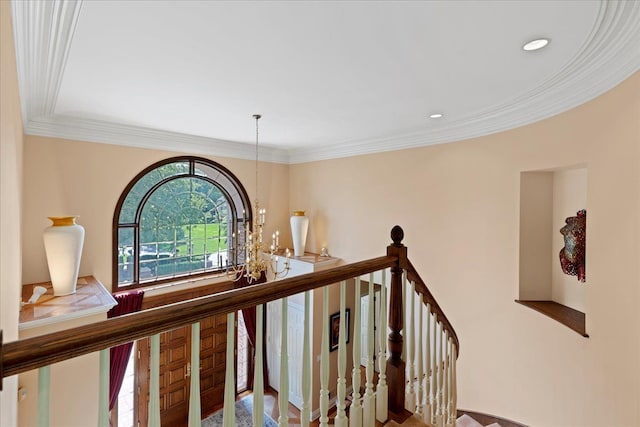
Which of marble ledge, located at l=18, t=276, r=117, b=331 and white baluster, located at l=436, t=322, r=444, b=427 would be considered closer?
white baluster, located at l=436, t=322, r=444, b=427

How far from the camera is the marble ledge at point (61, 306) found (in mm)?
2471

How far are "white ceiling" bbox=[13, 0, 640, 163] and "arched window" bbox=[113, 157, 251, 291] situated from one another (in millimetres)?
1000

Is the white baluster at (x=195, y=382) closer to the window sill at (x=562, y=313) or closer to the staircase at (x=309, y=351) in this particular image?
the staircase at (x=309, y=351)

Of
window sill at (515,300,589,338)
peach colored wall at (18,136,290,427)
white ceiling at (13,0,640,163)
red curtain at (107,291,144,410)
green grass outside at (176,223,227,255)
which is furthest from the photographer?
green grass outside at (176,223,227,255)

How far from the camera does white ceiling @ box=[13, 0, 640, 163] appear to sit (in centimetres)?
155

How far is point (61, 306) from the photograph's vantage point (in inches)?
107

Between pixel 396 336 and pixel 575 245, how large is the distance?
199cm

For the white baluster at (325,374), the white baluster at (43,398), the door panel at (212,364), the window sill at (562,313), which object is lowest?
the door panel at (212,364)

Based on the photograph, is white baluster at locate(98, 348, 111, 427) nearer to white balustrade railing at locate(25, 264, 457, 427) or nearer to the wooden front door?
white balustrade railing at locate(25, 264, 457, 427)

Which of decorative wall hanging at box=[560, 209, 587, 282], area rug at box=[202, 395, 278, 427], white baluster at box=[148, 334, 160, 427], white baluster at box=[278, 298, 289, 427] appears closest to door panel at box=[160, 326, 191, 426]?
area rug at box=[202, 395, 278, 427]

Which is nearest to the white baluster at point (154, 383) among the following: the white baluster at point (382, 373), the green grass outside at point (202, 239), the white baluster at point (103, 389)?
the white baluster at point (103, 389)

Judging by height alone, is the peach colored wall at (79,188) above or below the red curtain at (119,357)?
above

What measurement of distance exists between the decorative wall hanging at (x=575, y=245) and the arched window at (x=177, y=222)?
4.21 meters

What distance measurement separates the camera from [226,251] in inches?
199
